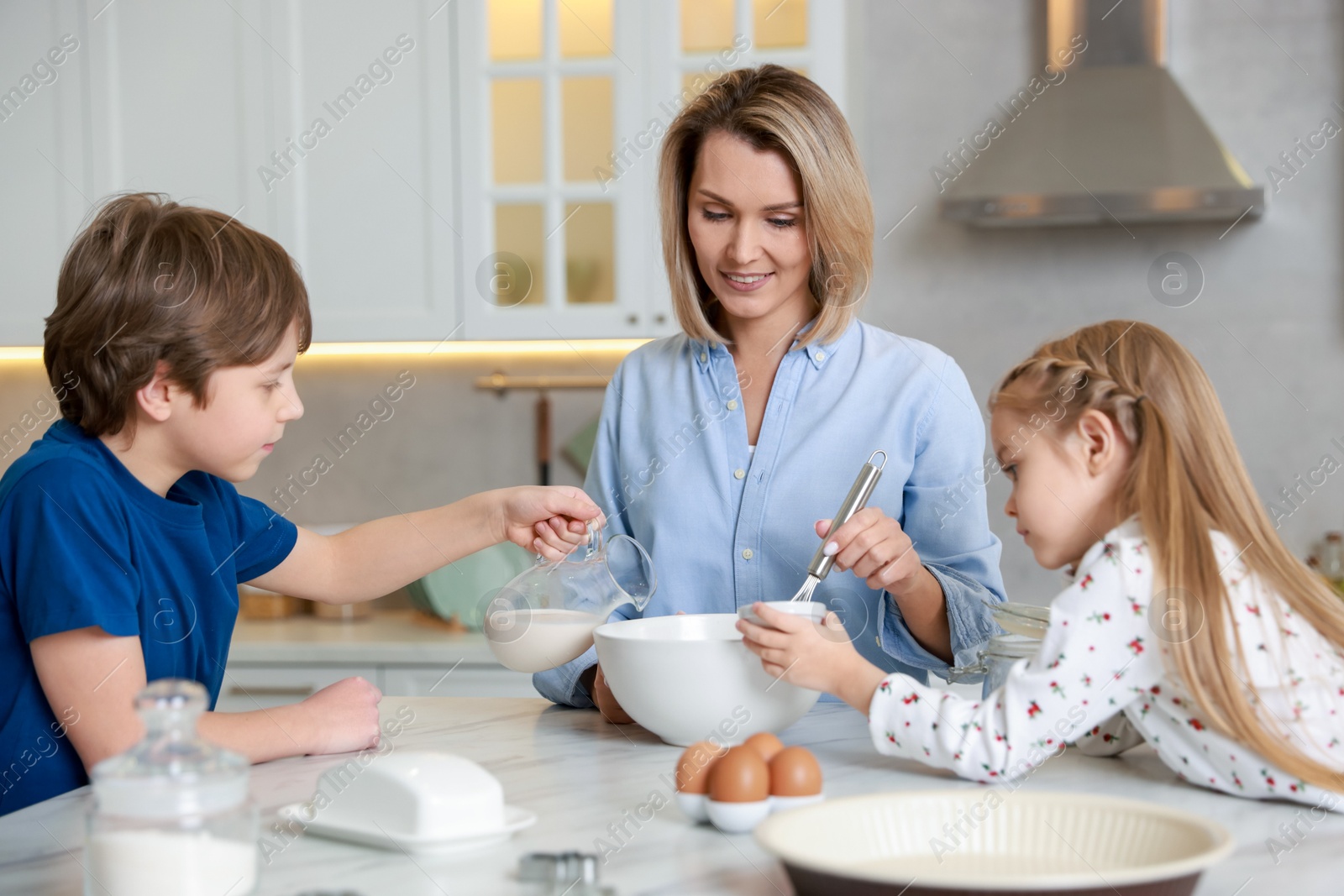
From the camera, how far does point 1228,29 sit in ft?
8.79

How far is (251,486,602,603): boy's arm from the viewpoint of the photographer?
1.42m

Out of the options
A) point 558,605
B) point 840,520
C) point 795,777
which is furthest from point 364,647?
point 795,777

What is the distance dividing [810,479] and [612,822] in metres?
0.62

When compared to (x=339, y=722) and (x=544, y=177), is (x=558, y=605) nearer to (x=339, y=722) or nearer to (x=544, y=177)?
(x=339, y=722)

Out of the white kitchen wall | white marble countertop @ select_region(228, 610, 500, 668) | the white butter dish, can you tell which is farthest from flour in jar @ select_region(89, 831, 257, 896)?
the white kitchen wall

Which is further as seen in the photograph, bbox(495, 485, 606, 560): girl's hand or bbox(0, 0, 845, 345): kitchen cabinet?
bbox(0, 0, 845, 345): kitchen cabinet

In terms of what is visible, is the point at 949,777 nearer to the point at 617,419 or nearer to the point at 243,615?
the point at 617,419

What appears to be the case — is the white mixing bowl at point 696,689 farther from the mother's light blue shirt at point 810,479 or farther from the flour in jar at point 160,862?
the flour in jar at point 160,862

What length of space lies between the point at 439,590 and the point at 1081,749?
6.13 ft

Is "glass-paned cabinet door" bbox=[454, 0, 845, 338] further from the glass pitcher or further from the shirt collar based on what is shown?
the glass pitcher

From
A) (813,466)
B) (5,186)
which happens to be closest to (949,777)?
(813,466)

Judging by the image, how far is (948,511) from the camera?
1.42 metres

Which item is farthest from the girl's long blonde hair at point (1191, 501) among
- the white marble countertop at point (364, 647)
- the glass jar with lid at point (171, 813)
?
the white marble countertop at point (364, 647)

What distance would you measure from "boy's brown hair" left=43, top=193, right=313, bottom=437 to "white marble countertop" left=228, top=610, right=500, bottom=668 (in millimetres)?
1414
